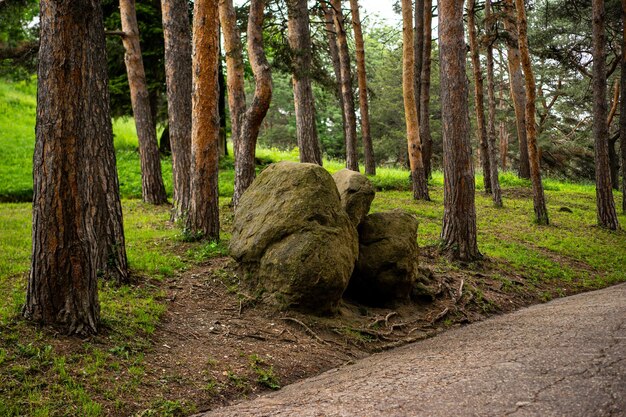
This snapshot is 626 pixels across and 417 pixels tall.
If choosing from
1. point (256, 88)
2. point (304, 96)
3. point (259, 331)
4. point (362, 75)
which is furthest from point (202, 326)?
point (362, 75)

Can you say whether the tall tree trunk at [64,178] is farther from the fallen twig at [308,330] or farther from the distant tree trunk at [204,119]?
the distant tree trunk at [204,119]

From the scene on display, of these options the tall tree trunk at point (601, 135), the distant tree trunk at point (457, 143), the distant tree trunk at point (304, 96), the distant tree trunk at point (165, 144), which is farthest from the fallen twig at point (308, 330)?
the distant tree trunk at point (165, 144)

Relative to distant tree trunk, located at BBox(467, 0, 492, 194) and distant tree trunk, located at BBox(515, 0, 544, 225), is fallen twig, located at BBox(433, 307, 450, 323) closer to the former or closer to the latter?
distant tree trunk, located at BBox(515, 0, 544, 225)

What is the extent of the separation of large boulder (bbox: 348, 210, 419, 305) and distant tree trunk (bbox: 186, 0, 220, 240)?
3.14m

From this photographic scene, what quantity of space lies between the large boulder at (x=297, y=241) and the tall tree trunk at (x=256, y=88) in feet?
8.95

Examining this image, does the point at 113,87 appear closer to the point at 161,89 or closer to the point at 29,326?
the point at 161,89

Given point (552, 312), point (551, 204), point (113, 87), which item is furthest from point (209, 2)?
point (551, 204)

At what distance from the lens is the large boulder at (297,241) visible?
745 centimetres

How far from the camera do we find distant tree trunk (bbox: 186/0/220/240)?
401 inches

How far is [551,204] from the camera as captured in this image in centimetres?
2083

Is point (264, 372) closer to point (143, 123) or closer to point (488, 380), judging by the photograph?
point (488, 380)

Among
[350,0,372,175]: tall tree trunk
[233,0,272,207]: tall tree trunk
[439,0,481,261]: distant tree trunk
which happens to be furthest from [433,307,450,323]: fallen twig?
[350,0,372,175]: tall tree trunk

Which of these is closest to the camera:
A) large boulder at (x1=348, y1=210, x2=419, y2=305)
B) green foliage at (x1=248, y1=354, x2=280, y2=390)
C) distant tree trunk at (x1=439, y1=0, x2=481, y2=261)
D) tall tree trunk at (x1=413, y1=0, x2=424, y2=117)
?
green foliage at (x1=248, y1=354, x2=280, y2=390)

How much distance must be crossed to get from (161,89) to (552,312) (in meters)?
18.7
